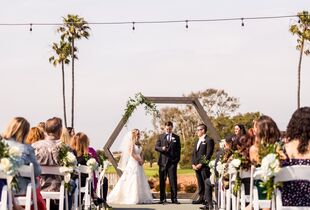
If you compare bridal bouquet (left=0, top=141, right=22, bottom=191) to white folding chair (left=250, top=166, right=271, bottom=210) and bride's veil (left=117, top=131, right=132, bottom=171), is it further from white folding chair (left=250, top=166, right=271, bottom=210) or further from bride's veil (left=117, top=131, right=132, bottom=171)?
bride's veil (left=117, top=131, right=132, bottom=171)

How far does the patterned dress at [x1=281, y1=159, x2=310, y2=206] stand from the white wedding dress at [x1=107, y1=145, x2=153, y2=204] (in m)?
12.5

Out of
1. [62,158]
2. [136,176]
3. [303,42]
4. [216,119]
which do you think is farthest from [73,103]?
[62,158]

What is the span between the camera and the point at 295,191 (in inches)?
277

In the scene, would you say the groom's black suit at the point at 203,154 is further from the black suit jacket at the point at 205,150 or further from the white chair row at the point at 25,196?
the white chair row at the point at 25,196

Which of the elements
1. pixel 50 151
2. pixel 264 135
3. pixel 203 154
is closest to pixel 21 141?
pixel 50 151

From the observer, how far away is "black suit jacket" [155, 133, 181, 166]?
18.8 m

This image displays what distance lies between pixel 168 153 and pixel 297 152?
11.8 metres

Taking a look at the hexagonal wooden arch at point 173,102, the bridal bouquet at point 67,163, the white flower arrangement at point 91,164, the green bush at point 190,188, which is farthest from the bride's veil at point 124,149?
the bridal bouquet at point 67,163

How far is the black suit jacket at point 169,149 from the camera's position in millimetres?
18781

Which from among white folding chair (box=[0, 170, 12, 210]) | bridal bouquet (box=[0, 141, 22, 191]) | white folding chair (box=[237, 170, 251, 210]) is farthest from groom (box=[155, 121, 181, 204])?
bridal bouquet (box=[0, 141, 22, 191])

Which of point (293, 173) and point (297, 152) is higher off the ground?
point (297, 152)

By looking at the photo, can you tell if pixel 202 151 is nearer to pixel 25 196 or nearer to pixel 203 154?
pixel 203 154

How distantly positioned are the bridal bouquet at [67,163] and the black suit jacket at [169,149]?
925 centimetres

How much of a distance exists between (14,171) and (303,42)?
1612 inches
